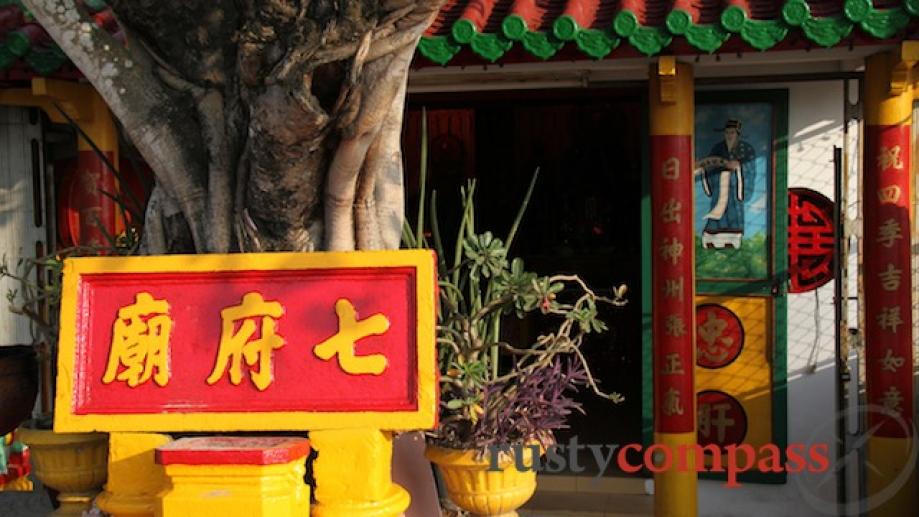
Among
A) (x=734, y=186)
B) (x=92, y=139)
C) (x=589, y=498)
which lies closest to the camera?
(x=734, y=186)

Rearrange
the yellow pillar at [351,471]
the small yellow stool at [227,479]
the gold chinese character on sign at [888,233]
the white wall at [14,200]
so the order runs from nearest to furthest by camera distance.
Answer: the small yellow stool at [227,479] → the yellow pillar at [351,471] → the gold chinese character on sign at [888,233] → the white wall at [14,200]

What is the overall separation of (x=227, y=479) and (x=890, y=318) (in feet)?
13.5

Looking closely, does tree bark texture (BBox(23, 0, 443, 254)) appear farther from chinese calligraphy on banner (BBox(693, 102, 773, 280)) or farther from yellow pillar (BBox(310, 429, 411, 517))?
chinese calligraphy on banner (BBox(693, 102, 773, 280))

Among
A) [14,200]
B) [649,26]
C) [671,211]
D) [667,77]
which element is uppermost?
[649,26]

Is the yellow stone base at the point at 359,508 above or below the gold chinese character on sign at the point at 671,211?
below

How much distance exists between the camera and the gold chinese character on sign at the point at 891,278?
227 inches

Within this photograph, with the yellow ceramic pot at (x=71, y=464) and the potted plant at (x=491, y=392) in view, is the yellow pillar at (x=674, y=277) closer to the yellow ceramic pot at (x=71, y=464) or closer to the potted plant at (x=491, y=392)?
the potted plant at (x=491, y=392)

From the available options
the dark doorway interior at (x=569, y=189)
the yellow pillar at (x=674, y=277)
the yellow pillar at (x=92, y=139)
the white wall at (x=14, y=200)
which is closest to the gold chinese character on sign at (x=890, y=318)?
the yellow pillar at (x=674, y=277)

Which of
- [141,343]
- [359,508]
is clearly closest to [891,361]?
[359,508]

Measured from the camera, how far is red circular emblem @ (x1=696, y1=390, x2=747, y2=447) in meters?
6.68

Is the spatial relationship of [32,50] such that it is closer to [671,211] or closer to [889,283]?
[671,211]

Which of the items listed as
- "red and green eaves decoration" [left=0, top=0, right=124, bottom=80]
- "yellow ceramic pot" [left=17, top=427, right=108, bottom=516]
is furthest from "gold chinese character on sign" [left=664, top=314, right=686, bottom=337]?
"red and green eaves decoration" [left=0, top=0, right=124, bottom=80]

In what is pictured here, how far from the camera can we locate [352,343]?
3549mm

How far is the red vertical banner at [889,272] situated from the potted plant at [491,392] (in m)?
2.32
